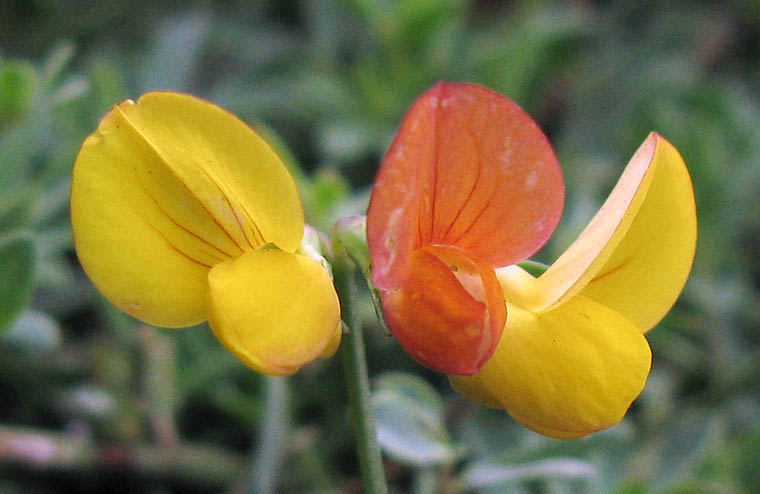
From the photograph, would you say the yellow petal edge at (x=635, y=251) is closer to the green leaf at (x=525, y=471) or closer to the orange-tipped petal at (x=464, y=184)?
the orange-tipped petal at (x=464, y=184)

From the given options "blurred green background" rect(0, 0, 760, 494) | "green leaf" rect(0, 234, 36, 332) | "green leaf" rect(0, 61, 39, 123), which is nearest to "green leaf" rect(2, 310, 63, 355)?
"blurred green background" rect(0, 0, 760, 494)

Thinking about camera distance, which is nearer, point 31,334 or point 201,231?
point 201,231

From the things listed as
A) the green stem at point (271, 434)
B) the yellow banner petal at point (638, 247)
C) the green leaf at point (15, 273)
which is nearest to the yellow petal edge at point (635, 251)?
the yellow banner petal at point (638, 247)

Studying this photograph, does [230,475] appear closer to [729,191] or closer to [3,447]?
[3,447]

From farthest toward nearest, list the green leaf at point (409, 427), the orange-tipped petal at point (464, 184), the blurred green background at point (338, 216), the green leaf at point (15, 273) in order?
1. the blurred green background at point (338, 216)
2. the green leaf at point (409, 427)
3. the green leaf at point (15, 273)
4. the orange-tipped petal at point (464, 184)

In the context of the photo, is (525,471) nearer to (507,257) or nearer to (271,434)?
(271,434)

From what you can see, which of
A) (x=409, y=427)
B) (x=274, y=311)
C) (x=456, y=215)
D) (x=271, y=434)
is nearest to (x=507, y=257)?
(x=456, y=215)
